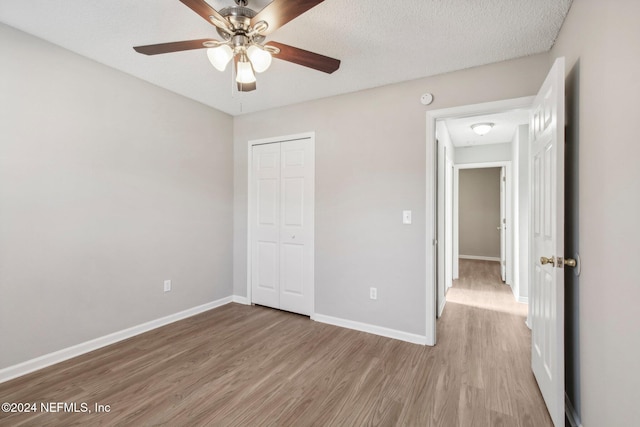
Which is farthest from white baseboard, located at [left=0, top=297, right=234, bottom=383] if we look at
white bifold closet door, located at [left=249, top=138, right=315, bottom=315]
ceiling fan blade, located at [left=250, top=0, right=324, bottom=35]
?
ceiling fan blade, located at [left=250, top=0, right=324, bottom=35]

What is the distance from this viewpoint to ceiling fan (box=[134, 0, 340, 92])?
144 centimetres

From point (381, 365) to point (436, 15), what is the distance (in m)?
2.55

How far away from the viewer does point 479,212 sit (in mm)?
7512

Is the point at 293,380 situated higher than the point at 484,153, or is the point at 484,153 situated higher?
the point at 484,153

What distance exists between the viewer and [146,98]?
9.73ft

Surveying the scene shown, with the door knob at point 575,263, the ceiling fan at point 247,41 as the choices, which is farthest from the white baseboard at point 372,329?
the ceiling fan at point 247,41

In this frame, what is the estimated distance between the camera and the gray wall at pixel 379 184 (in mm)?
2646

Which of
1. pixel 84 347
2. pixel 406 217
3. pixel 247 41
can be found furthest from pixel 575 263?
pixel 84 347

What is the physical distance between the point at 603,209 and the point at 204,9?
207cm

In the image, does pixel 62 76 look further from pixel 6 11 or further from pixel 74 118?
pixel 6 11

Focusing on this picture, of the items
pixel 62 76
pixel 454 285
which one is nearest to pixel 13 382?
pixel 62 76

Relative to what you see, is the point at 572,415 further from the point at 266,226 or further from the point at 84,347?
the point at 84,347

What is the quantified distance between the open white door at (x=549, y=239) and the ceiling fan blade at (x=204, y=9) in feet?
5.98

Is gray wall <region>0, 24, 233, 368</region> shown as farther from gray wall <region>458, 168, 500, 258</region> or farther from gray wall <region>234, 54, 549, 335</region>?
gray wall <region>458, 168, 500, 258</region>
